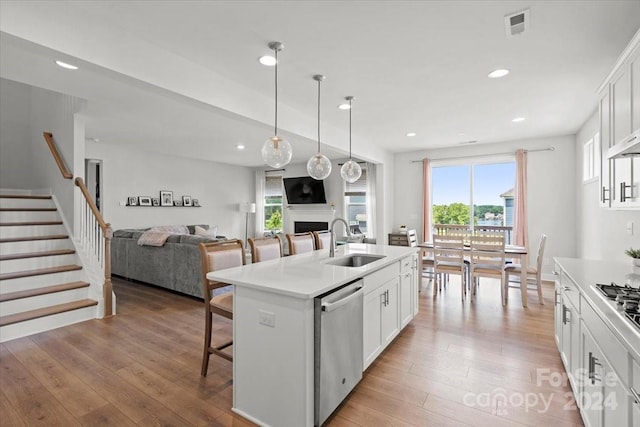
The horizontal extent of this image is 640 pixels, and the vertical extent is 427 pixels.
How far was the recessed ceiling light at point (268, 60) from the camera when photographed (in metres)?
2.69

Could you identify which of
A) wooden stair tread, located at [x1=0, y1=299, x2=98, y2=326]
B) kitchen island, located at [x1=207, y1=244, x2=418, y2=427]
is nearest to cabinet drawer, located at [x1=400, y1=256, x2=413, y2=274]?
kitchen island, located at [x1=207, y1=244, x2=418, y2=427]

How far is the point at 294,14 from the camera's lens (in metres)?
2.10

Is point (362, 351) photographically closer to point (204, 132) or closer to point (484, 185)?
point (204, 132)

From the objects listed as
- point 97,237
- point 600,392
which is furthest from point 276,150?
point 97,237

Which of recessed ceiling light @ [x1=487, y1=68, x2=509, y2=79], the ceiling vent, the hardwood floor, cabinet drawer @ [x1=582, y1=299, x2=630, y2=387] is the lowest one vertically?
the hardwood floor

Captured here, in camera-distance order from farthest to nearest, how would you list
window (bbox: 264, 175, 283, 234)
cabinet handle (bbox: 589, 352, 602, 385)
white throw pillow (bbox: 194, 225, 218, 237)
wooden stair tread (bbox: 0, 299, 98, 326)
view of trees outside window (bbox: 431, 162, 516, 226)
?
window (bbox: 264, 175, 283, 234)
white throw pillow (bbox: 194, 225, 218, 237)
view of trees outside window (bbox: 431, 162, 516, 226)
wooden stair tread (bbox: 0, 299, 98, 326)
cabinet handle (bbox: 589, 352, 602, 385)

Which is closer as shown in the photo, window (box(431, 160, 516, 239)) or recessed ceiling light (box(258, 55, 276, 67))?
recessed ceiling light (box(258, 55, 276, 67))

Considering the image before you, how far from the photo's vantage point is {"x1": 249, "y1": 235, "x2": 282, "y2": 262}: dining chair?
2949mm

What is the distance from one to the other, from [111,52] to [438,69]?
2656 mm

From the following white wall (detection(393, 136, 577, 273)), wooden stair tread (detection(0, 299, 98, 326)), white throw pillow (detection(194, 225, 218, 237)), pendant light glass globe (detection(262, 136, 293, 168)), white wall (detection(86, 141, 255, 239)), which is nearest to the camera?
pendant light glass globe (detection(262, 136, 293, 168))

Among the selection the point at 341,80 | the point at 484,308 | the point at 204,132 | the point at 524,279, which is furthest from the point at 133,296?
the point at 524,279

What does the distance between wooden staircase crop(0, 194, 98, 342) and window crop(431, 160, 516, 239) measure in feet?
20.2

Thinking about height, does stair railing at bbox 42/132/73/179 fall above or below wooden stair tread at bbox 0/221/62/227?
above

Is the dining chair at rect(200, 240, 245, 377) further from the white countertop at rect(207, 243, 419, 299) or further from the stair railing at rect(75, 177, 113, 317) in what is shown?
the stair railing at rect(75, 177, 113, 317)
